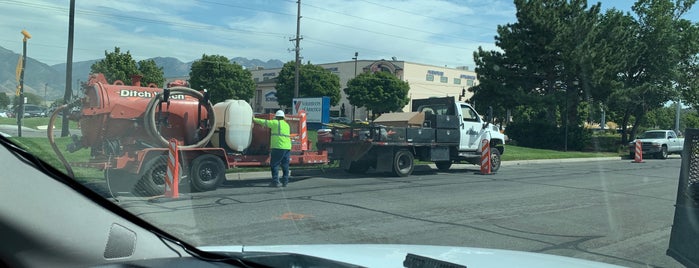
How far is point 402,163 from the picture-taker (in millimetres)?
15758

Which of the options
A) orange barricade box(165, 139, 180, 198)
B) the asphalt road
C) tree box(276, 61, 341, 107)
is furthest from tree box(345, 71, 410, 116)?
orange barricade box(165, 139, 180, 198)

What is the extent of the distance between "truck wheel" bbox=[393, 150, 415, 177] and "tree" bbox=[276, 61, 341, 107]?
5319cm

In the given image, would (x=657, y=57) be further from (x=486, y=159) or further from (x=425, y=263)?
(x=425, y=263)

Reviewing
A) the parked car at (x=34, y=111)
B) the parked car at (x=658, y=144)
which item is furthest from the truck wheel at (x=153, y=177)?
the parked car at (x=658, y=144)

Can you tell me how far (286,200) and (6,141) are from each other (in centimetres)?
812

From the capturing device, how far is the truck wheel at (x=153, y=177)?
35.1 ft

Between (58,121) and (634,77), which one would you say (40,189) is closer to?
(58,121)

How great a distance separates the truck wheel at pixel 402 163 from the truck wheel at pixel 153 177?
266 inches

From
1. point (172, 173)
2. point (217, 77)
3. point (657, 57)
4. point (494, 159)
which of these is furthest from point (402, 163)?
point (217, 77)

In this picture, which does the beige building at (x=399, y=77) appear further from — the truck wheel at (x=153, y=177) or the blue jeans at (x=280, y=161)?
the truck wheel at (x=153, y=177)

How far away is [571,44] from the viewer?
33281 millimetres

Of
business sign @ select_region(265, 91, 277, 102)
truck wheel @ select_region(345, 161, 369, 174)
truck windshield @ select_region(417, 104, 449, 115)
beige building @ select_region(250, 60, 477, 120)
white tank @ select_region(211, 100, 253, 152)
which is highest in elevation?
beige building @ select_region(250, 60, 477, 120)

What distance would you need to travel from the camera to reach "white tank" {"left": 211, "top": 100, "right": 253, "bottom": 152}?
12.5 metres

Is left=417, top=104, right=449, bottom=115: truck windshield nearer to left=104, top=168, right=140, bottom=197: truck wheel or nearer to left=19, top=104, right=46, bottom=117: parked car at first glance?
left=104, top=168, right=140, bottom=197: truck wheel
